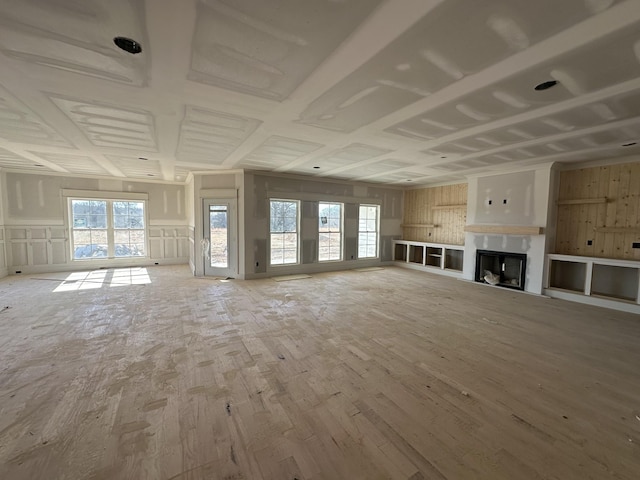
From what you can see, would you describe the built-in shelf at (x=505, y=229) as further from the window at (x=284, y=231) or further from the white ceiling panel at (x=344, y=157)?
the window at (x=284, y=231)

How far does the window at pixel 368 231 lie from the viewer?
8422 millimetres

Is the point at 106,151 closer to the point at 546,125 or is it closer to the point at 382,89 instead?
the point at 382,89

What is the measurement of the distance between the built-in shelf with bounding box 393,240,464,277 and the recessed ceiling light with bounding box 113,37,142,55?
7396 mm

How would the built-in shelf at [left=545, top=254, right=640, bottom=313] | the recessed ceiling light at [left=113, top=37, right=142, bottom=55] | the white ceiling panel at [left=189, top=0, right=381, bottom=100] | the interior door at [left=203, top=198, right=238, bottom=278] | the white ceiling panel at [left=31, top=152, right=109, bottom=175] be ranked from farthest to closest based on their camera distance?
the interior door at [left=203, top=198, right=238, bottom=278] < the white ceiling panel at [left=31, top=152, right=109, bottom=175] < the built-in shelf at [left=545, top=254, right=640, bottom=313] < the recessed ceiling light at [left=113, top=37, right=142, bottom=55] < the white ceiling panel at [left=189, top=0, right=381, bottom=100]

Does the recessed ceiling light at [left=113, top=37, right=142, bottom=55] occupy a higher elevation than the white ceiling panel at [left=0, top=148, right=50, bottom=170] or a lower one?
higher

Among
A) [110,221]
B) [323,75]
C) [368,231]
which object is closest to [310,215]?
[368,231]

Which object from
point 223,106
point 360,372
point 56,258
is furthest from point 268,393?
point 56,258

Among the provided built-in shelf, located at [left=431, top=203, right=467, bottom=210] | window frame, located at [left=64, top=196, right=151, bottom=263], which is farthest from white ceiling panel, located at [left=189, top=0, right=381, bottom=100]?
window frame, located at [left=64, top=196, right=151, bottom=263]

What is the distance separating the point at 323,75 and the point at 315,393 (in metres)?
2.68

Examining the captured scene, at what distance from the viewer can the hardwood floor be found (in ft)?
5.17

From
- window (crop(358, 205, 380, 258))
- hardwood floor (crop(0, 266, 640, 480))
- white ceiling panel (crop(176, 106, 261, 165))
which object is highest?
white ceiling panel (crop(176, 106, 261, 165))

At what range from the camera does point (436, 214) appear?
8156 mm

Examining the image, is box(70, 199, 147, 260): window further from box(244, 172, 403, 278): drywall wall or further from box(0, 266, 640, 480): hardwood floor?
box(244, 172, 403, 278): drywall wall

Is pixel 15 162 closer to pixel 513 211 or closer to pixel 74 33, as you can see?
pixel 74 33
